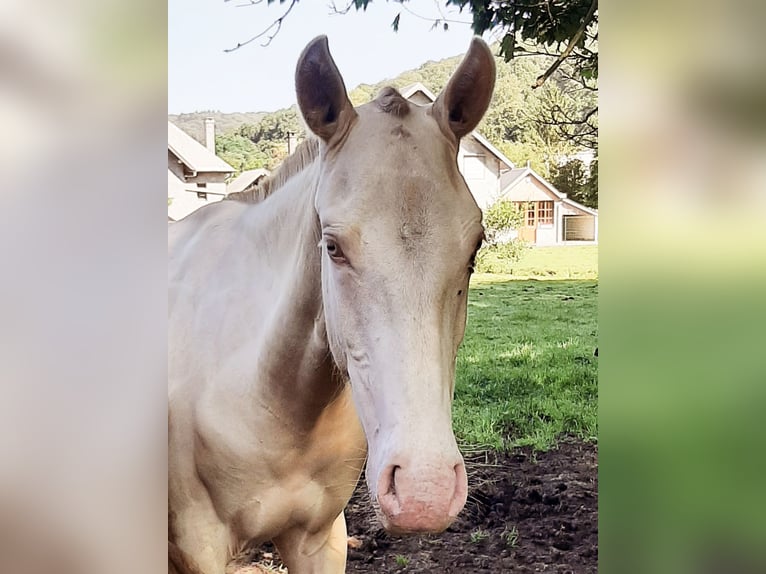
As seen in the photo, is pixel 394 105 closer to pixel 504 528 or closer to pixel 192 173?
pixel 192 173

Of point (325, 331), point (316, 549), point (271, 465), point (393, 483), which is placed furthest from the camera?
point (316, 549)

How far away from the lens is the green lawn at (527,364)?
1459mm

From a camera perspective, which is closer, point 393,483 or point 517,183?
point 393,483

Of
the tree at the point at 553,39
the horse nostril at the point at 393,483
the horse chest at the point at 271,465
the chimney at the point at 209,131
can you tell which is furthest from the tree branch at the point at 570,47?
the horse nostril at the point at 393,483

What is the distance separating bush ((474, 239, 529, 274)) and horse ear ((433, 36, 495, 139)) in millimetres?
416

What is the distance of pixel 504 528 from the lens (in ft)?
4.96

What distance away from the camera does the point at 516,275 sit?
1469mm

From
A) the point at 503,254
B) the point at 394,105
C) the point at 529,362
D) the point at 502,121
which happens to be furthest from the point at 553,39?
the point at 529,362

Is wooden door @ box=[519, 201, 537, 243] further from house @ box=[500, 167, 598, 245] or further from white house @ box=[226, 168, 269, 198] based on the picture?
white house @ box=[226, 168, 269, 198]

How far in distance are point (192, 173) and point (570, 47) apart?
784 millimetres

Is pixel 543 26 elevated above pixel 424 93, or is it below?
above
